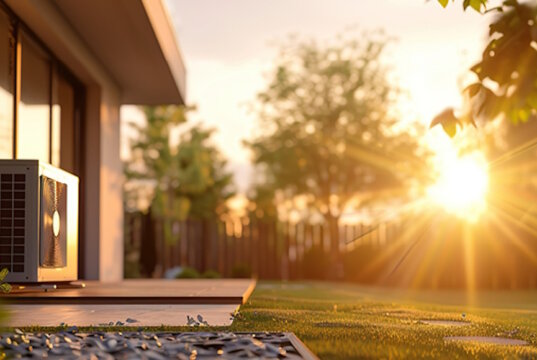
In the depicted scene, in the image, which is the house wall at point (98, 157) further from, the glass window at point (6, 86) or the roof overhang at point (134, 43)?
the glass window at point (6, 86)

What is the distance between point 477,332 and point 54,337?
6.91ft

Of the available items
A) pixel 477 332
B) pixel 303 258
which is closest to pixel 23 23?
pixel 477 332

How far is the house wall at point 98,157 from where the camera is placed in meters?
7.77

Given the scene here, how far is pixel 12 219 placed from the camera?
4.96m

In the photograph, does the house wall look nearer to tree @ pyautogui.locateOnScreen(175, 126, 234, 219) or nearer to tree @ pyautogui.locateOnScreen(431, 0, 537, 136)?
tree @ pyautogui.locateOnScreen(431, 0, 537, 136)

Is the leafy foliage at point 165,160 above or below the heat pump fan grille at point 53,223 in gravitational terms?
above

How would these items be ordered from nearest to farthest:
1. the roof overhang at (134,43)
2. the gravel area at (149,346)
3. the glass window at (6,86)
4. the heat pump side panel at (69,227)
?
the gravel area at (149,346), the heat pump side panel at (69,227), the glass window at (6,86), the roof overhang at (134,43)

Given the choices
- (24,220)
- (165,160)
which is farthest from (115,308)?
(165,160)

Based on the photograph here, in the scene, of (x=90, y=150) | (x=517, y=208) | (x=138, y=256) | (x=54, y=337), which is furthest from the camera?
(x=138, y=256)

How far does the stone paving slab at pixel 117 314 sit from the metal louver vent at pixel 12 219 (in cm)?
35

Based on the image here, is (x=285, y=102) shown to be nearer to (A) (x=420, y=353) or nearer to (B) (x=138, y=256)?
(B) (x=138, y=256)

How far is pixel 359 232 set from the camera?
15.9 meters

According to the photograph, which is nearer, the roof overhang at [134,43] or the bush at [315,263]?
the roof overhang at [134,43]

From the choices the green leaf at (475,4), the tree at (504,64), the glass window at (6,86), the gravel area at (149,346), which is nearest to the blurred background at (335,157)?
the glass window at (6,86)
